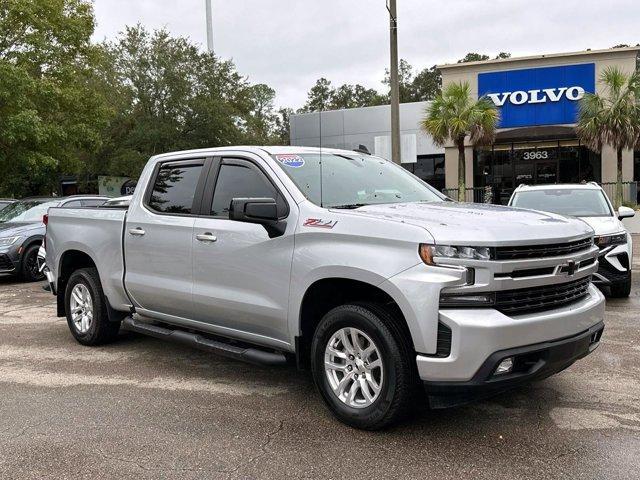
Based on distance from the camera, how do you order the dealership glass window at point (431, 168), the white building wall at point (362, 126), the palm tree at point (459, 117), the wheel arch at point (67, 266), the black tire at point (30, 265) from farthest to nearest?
the dealership glass window at point (431, 168), the white building wall at point (362, 126), the palm tree at point (459, 117), the black tire at point (30, 265), the wheel arch at point (67, 266)

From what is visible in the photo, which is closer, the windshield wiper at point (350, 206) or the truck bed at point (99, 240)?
the windshield wiper at point (350, 206)

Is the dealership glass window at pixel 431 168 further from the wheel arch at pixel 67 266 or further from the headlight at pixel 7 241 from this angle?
the wheel arch at pixel 67 266

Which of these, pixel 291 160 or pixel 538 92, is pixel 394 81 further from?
pixel 538 92

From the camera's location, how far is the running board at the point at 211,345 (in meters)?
4.29

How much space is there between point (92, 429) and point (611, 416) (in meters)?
3.51

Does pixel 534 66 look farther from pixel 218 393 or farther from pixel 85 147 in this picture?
pixel 218 393

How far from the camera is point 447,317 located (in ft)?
10.9

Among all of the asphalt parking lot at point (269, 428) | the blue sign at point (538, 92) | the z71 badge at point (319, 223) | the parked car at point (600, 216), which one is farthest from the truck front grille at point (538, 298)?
the blue sign at point (538, 92)

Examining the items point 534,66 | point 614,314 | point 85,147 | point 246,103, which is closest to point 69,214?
point 614,314

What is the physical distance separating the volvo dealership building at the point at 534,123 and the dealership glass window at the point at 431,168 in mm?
1131

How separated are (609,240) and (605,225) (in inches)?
13.2

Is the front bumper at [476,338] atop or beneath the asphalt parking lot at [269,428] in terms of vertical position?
atop

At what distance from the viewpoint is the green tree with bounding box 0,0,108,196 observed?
17.5 meters

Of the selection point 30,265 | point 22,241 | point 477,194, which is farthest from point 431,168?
point 22,241
